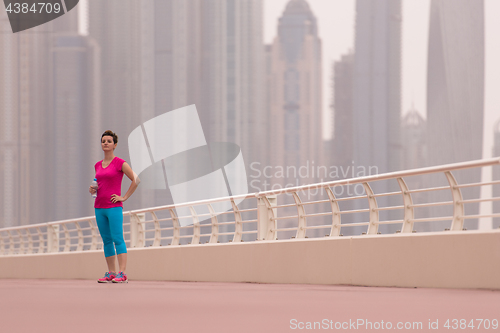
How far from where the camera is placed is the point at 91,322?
346cm

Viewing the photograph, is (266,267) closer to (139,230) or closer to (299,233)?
(299,233)

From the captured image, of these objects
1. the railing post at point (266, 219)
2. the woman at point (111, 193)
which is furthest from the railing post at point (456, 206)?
the woman at point (111, 193)

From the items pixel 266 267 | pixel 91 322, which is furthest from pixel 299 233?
pixel 91 322

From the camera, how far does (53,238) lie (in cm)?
1562

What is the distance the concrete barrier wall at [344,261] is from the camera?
19.3ft

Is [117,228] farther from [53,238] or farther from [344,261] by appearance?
[53,238]

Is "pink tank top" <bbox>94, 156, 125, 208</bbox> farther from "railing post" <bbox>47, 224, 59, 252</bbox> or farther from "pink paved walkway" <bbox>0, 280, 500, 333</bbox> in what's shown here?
"railing post" <bbox>47, 224, 59, 252</bbox>

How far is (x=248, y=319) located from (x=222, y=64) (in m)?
159

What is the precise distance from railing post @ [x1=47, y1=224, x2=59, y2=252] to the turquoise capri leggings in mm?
8265

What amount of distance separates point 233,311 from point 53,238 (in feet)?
40.7

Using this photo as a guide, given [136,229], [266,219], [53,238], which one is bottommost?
[53,238]

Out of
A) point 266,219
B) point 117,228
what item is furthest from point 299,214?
point 117,228

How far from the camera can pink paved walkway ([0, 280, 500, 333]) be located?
3244 mm

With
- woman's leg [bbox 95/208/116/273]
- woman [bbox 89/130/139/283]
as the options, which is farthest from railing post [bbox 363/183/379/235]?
woman's leg [bbox 95/208/116/273]
